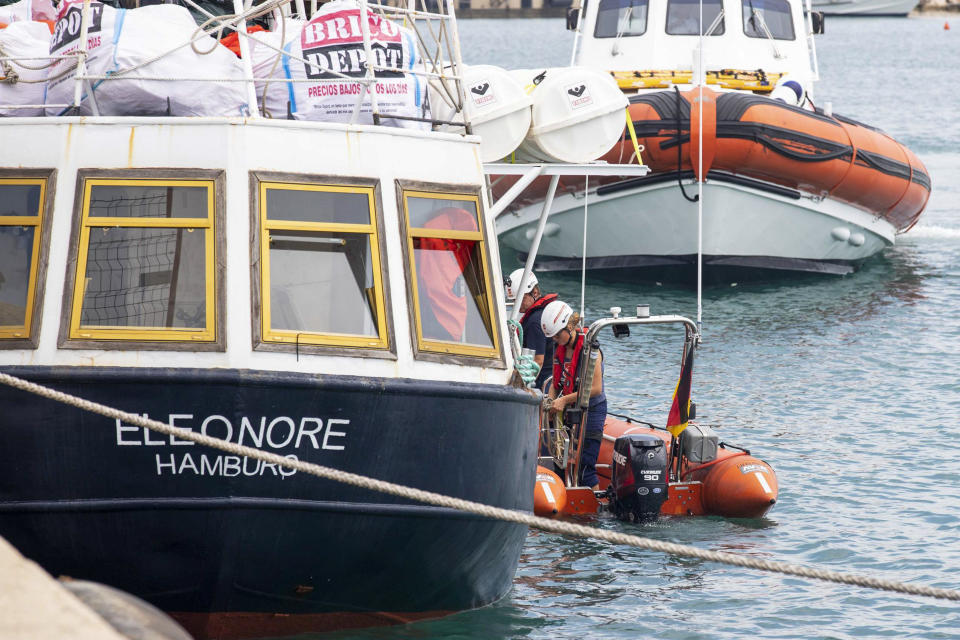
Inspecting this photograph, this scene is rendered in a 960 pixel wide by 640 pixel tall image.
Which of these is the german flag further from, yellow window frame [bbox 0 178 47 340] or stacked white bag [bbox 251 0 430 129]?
yellow window frame [bbox 0 178 47 340]

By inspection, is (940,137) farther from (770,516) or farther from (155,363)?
(155,363)

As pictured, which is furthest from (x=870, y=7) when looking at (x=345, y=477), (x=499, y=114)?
(x=345, y=477)

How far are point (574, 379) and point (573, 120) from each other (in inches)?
76.3

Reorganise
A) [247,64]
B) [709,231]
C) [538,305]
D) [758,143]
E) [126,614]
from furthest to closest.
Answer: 1. [709,231]
2. [758,143]
3. [538,305]
4. [247,64]
5. [126,614]

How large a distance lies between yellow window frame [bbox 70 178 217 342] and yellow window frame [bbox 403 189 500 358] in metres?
1.02

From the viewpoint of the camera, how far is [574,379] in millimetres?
10594

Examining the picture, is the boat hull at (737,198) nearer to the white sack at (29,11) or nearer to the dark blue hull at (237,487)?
the white sack at (29,11)

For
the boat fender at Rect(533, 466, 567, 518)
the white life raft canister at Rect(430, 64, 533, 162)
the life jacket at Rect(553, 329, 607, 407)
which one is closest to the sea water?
the boat fender at Rect(533, 466, 567, 518)

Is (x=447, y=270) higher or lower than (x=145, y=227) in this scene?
lower

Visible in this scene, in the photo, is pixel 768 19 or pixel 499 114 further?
pixel 768 19

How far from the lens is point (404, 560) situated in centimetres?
725

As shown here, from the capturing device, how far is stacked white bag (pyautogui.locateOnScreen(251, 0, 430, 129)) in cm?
784

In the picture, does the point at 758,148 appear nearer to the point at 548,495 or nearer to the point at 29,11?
the point at 548,495

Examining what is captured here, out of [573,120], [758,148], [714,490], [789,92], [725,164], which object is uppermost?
[789,92]
